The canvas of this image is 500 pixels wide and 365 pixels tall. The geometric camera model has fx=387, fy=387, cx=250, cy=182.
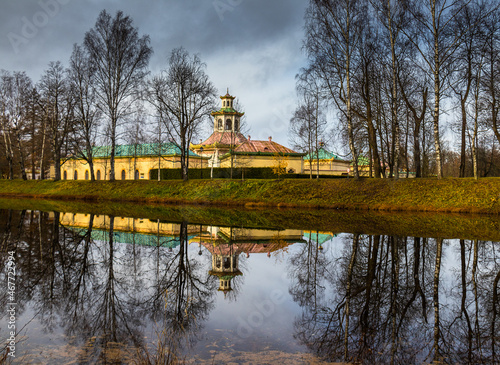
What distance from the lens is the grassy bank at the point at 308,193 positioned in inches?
814

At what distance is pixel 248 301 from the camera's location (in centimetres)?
A: 545

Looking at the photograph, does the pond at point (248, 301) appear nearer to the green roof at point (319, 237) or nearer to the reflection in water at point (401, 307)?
the reflection in water at point (401, 307)

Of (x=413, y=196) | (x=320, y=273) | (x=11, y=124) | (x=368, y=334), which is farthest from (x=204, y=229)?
(x=11, y=124)

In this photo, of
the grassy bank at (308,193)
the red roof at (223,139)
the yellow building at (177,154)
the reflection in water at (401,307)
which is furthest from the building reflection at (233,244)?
the red roof at (223,139)

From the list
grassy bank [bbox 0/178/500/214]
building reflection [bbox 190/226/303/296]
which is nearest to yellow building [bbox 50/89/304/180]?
grassy bank [bbox 0/178/500/214]

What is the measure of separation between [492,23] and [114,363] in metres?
25.1

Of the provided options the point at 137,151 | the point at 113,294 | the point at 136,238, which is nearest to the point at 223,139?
the point at 137,151

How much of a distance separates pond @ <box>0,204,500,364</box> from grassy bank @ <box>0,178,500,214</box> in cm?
1084

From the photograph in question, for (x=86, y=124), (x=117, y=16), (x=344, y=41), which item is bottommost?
(x=86, y=124)

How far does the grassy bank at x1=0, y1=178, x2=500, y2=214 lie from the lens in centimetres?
2069

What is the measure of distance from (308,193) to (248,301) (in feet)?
65.2

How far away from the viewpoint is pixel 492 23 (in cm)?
2119

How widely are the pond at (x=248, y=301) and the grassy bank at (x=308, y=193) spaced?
10838 millimetres

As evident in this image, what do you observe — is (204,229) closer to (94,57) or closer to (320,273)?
(320,273)
